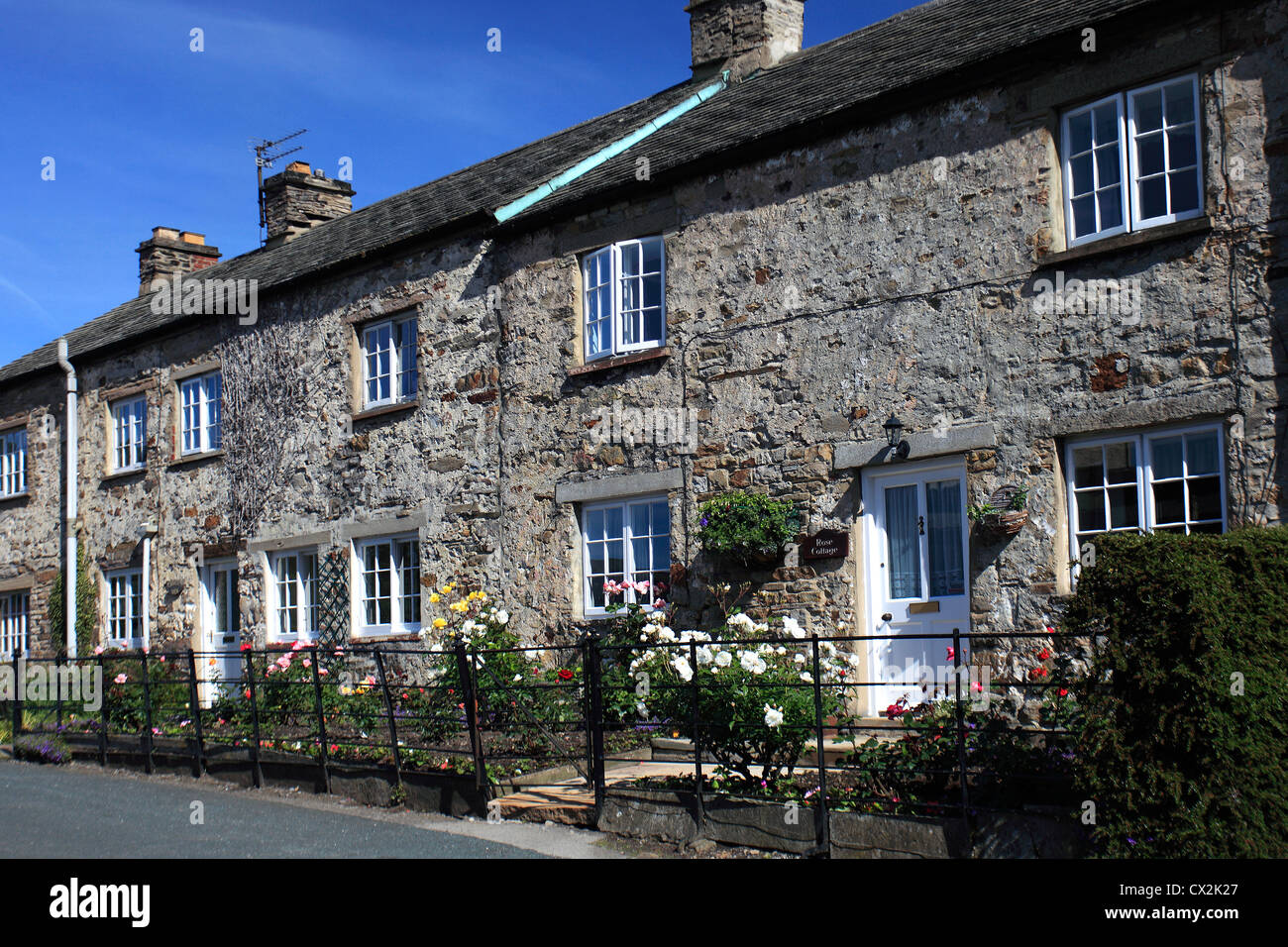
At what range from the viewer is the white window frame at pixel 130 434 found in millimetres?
18531

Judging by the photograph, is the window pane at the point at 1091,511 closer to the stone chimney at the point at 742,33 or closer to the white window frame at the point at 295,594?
the stone chimney at the point at 742,33

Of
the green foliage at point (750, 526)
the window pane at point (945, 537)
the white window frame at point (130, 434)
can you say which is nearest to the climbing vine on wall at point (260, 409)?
the white window frame at point (130, 434)

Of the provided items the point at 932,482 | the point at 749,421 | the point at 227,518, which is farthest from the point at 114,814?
the point at 227,518

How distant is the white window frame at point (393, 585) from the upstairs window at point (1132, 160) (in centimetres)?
837

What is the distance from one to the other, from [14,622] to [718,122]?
15.4 meters

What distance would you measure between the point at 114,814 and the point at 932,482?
697 cm

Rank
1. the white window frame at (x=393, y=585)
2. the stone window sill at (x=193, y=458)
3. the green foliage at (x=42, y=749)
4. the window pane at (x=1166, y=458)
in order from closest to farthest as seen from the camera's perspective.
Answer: the window pane at (x=1166, y=458) → the green foliage at (x=42, y=749) → the white window frame at (x=393, y=585) → the stone window sill at (x=193, y=458)

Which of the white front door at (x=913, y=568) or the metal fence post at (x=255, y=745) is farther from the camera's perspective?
the metal fence post at (x=255, y=745)

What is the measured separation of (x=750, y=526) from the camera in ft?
35.0

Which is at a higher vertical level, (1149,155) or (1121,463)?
(1149,155)

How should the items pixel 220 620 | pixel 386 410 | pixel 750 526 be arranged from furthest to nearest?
1. pixel 220 620
2. pixel 386 410
3. pixel 750 526

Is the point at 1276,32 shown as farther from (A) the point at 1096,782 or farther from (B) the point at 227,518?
(B) the point at 227,518

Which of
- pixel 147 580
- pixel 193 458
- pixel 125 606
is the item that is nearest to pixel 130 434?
pixel 193 458

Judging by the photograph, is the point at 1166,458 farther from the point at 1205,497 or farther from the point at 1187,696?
the point at 1187,696
